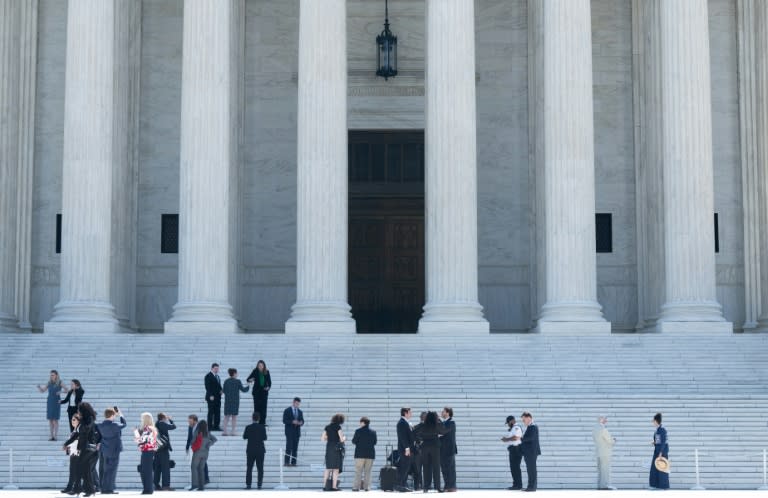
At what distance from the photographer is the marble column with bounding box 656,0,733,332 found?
178ft

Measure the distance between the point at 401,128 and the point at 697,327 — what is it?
1806 centimetres

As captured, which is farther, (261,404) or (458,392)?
(458,392)

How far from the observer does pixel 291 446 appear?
40.9 metres

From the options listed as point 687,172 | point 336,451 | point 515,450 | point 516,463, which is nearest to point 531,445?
point 515,450

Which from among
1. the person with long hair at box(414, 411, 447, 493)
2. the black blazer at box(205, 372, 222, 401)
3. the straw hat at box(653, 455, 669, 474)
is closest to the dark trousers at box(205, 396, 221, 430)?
the black blazer at box(205, 372, 222, 401)

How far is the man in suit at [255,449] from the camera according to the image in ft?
127

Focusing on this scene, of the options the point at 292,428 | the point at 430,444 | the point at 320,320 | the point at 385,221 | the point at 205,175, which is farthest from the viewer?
the point at 385,221

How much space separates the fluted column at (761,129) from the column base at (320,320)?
754 inches

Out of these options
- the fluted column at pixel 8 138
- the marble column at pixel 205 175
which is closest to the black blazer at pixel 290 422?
the marble column at pixel 205 175

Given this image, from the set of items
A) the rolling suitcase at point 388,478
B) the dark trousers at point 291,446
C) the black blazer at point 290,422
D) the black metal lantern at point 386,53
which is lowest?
the rolling suitcase at point 388,478

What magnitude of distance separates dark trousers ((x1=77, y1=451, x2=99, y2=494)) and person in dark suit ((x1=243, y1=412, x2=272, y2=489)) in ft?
17.1

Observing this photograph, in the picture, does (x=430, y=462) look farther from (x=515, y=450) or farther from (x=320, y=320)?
(x=320, y=320)

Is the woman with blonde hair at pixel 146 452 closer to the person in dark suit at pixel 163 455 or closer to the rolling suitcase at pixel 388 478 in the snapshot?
the person in dark suit at pixel 163 455

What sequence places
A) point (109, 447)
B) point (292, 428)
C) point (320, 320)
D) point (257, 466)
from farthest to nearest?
point (320, 320), point (292, 428), point (257, 466), point (109, 447)
